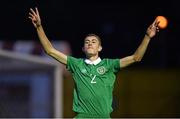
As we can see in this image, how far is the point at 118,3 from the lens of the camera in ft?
76.9

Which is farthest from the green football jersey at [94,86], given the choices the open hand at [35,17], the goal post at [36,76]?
the goal post at [36,76]

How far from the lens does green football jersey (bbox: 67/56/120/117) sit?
411 inches

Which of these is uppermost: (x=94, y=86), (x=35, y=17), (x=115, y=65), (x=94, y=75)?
(x=35, y=17)

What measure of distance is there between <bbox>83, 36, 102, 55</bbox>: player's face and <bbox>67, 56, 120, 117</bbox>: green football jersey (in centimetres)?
19

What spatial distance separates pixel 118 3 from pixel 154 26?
43.1 feet

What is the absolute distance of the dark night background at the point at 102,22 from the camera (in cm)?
2141

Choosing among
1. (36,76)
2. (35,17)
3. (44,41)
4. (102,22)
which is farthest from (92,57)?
(102,22)

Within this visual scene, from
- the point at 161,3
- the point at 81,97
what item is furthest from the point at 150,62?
the point at 81,97

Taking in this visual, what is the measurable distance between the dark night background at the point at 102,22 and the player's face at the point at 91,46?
10.7 m

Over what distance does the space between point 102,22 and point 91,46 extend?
12665mm

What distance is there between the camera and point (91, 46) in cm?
1042

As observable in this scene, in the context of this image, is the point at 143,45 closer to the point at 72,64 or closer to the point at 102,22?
the point at 72,64

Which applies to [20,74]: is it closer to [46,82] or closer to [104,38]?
[46,82]

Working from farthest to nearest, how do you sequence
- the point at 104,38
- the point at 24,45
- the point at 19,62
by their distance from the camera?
1. the point at 104,38
2. the point at 24,45
3. the point at 19,62
